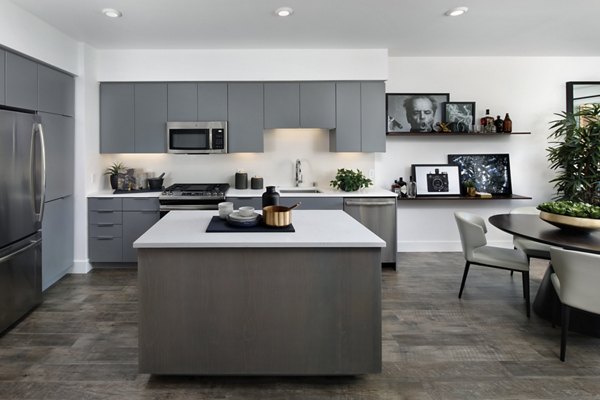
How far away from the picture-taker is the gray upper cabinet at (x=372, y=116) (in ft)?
15.9

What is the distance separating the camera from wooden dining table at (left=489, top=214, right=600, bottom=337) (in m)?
2.68

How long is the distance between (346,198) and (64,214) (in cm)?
300

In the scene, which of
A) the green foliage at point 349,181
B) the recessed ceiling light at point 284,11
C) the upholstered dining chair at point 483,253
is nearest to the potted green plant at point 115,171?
the green foliage at point 349,181

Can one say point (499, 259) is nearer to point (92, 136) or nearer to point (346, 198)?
point (346, 198)

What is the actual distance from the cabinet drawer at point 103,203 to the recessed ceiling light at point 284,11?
263 centimetres

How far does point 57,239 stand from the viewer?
13.6 feet

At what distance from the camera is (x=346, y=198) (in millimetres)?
4598

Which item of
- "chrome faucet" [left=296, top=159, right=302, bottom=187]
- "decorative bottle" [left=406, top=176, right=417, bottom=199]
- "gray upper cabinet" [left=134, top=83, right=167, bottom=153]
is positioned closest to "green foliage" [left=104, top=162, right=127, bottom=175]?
"gray upper cabinet" [left=134, top=83, right=167, bottom=153]

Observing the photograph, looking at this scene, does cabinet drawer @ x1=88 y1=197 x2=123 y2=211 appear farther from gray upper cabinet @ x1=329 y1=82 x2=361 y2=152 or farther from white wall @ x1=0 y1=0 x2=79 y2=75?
gray upper cabinet @ x1=329 y1=82 x2=361 y2=152

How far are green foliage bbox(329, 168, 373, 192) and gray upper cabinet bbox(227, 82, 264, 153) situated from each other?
981 millimetres

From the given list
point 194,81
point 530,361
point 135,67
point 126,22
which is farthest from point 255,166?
point 530,361

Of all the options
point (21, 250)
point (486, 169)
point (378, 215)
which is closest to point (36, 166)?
point (21, 250)

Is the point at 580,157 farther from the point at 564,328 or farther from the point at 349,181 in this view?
the point at 564,328

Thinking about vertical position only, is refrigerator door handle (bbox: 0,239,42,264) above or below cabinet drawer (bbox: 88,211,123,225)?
below
